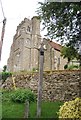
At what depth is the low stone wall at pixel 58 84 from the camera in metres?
12.6

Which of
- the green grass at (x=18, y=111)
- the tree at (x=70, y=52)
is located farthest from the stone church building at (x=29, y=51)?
the tree at (x=70, y=52)

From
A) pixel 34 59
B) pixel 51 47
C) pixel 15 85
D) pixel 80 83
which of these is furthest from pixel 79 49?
pixel 34 59

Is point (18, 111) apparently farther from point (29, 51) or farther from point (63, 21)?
point (29, 51)

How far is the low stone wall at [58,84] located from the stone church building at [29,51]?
11158 millimetres

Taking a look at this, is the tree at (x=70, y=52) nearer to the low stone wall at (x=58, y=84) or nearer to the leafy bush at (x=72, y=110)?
the low stone wall at (x=58, y=84)

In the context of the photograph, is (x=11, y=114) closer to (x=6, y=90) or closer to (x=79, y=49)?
(x=79, y=49)

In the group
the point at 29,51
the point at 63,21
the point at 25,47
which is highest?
the point at 25,47

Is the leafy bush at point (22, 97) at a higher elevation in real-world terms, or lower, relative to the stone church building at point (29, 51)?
lower

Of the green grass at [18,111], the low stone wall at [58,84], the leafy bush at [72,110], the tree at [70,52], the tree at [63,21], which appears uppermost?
the tree at [63,21]

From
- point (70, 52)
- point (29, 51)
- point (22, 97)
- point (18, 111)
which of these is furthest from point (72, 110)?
point (29, 51)

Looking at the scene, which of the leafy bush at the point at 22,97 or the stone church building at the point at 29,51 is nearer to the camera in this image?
the leafy bush at the point at 22,97

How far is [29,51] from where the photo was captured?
28.2m

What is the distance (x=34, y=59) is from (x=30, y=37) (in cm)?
264

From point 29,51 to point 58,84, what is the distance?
50.3 ft
